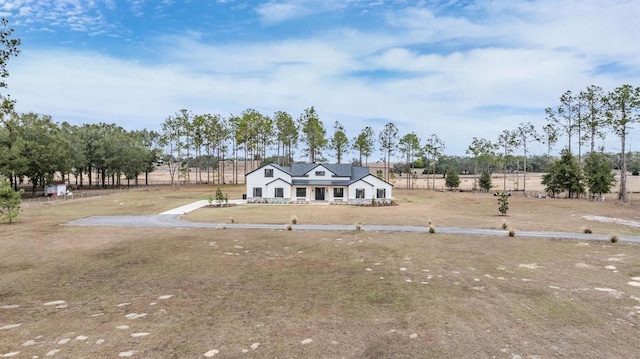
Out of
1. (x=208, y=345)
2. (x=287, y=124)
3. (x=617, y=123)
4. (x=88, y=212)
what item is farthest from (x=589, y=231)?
(x=287, y=124)

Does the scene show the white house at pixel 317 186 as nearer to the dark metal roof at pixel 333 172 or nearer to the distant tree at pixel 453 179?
the dark metal roof at pixel 333 172

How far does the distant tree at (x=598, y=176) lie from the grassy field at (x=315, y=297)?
1593 inches

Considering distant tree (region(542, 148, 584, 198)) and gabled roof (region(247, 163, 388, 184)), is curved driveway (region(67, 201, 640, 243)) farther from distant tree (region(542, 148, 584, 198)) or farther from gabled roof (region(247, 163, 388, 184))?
distant tree (region(542, 148, 584, 198))

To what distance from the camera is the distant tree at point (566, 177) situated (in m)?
57.6

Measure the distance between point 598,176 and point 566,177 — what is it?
457 centimetres

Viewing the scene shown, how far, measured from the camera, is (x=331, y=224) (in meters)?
30.8

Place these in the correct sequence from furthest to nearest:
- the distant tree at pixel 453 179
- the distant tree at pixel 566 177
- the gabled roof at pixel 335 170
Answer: the distant tree at pixel 453 179 < the distant tree at pixel 566 177 < the gabled roof at pixel 335 170

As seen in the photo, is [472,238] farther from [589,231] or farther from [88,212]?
[88,212]

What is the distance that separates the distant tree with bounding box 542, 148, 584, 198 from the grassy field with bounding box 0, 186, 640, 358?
1652 inches

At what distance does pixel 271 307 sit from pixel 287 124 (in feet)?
238

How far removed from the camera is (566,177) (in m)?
58.5

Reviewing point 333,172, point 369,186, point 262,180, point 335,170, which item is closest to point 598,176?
point 369,186

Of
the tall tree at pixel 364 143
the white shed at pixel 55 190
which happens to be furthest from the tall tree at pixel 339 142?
the white shed at pixel 55 190

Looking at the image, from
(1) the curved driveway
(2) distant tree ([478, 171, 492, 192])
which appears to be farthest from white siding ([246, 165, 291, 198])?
(2) distant tree ([478, 171, 492, 192])
